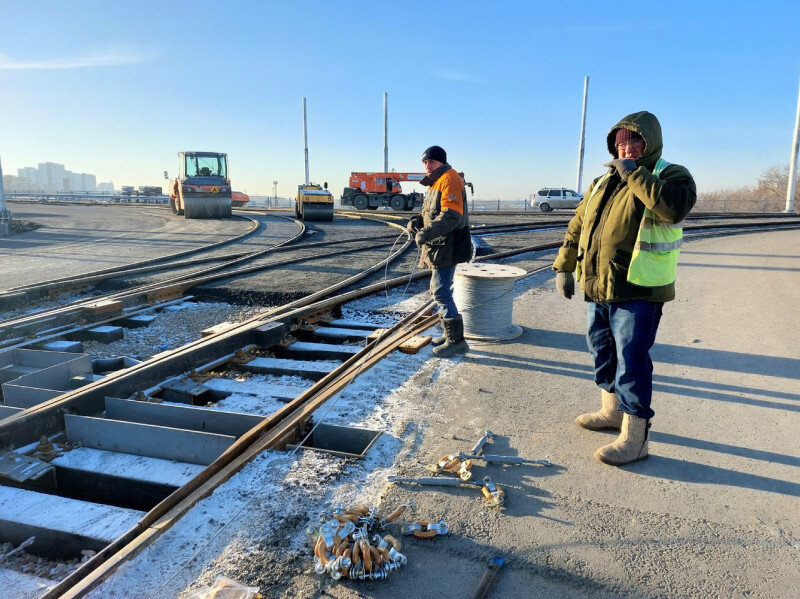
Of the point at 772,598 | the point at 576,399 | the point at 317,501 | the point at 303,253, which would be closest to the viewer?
the point at 772,598

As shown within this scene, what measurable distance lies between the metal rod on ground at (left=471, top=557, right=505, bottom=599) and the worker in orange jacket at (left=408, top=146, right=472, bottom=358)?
2.93m

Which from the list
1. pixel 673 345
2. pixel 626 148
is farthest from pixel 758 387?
pixel 626 148

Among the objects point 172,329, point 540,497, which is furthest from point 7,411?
point 540,497

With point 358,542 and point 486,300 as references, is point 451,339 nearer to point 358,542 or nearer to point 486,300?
point 486,300

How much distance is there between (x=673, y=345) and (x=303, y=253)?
31.3 feet

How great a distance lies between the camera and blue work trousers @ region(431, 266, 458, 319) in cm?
529

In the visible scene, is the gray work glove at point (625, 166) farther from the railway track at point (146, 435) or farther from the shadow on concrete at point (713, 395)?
Answer: the railway track at point (146, 435)

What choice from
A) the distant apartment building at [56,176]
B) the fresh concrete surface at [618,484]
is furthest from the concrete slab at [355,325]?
the distant apartment building at [56,176]

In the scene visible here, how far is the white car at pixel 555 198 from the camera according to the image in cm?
3728

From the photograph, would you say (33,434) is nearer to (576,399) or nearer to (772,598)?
(576,399)

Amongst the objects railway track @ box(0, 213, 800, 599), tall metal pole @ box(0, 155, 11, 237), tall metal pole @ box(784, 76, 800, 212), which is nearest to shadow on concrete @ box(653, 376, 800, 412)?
railway track @ box(0, 213, 800, 599)

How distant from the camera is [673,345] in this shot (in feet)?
19.1

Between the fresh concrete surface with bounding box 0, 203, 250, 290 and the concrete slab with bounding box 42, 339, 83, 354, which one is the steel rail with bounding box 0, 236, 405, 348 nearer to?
the concrete slab with bounding box 42, 339, 83, 354

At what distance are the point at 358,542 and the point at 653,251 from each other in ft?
7.42
